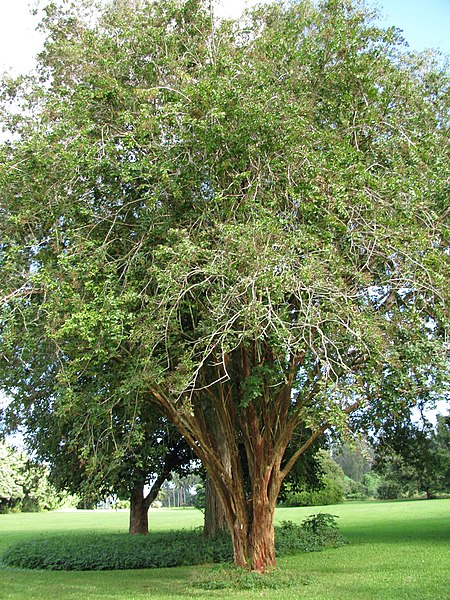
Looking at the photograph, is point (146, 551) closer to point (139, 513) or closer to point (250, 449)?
point (139, 513)

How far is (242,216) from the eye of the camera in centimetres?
983

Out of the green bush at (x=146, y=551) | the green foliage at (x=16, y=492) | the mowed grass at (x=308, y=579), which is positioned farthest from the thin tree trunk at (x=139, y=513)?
the green foliage at (x=16, y=492)

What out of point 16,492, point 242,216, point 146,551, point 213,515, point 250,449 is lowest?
point 146,551

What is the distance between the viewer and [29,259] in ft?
35.1

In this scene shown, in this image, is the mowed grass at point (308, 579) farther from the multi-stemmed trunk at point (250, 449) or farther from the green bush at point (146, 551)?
the green bush at point (146, 551)

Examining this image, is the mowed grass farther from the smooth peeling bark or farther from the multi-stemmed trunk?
the smooth peeling bark

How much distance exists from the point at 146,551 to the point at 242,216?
11.0 meters

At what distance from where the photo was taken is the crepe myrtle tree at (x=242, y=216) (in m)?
8.98

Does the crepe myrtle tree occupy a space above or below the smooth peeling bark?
above

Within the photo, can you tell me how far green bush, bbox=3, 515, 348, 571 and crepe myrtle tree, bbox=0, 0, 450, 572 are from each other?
4.51 meters

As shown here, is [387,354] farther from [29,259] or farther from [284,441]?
[29,259]

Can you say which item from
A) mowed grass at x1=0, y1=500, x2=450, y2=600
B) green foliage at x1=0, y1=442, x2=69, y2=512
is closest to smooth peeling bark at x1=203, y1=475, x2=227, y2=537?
mowed grass at x1=0, y1=500, x2=450, y2=600

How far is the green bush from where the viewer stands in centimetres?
1557

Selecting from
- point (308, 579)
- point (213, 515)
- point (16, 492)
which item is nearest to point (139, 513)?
point (213, 515)
